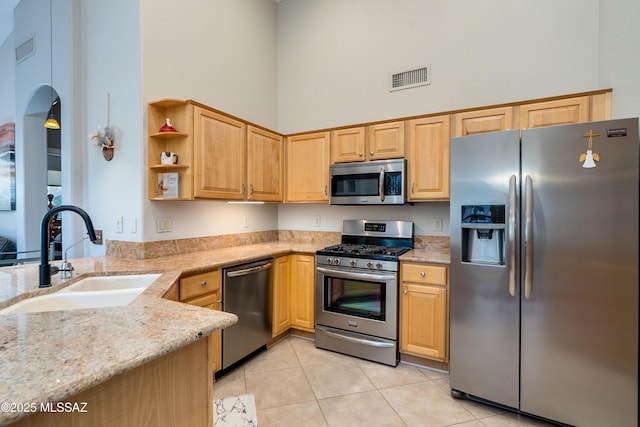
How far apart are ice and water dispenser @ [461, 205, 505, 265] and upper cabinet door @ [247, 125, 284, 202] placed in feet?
6.44

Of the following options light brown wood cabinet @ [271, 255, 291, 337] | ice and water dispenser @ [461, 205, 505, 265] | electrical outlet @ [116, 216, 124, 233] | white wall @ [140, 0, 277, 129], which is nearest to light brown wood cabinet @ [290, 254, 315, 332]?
light brown wood cabinet @ [271, 255, 291, 337]

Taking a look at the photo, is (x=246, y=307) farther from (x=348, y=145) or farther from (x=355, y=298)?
(x=348, y=145)

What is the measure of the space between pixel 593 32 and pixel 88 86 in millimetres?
4507

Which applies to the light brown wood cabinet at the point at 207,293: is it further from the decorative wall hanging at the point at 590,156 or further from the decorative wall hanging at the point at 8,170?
the decorative wall hanging at the point at 8,170

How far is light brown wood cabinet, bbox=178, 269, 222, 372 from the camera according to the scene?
79.8 inches

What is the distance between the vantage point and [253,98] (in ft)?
11.7

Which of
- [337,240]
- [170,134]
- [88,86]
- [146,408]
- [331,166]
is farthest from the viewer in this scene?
[337,240]

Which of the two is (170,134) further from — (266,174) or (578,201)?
(578,201)

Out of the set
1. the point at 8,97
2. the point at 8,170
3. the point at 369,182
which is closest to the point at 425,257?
the point at 369,182

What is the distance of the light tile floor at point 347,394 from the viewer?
6.30 feet

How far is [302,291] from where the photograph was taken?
9.94 ft

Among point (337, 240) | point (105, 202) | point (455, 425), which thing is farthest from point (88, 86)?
point (455, 425)

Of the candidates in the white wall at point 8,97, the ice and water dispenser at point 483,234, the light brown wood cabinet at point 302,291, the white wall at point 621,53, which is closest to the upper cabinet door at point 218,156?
the light brown wood cabinet at point 302,291

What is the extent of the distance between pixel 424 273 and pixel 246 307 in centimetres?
154
